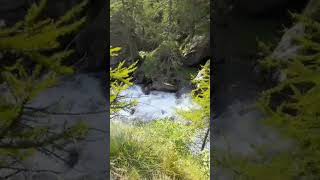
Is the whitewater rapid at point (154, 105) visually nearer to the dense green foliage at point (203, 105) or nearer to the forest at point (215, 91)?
the dense green foliage at point (203, 105)

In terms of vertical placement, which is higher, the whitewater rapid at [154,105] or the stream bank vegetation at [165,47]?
the stream bank vegetation at [165,47]

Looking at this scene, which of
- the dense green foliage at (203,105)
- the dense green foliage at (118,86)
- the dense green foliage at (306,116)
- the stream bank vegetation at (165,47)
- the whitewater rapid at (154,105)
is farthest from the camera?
the whitewater rapid at (154,105)

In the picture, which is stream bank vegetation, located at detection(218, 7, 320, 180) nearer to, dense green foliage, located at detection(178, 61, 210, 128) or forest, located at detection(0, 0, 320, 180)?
forest, located at detection(0, 0, 320, 180)

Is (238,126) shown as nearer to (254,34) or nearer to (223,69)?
(223,69)

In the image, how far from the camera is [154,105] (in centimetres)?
829

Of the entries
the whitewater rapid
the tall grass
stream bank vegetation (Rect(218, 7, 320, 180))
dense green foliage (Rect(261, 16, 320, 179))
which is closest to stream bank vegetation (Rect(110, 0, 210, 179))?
the whitewater rapid

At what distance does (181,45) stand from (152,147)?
3872 millimetres

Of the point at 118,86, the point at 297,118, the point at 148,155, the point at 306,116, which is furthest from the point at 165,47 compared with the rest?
the point at 306,116

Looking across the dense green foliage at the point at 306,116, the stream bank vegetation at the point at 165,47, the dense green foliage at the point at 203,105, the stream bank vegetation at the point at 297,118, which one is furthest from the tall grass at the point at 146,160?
the dense green foliage at the point at 306,116

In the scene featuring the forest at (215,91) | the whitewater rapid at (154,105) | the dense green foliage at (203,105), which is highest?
the forest at (215,91)

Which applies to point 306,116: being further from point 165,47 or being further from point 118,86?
point 165,47

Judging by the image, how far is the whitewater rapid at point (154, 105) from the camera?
314 inches

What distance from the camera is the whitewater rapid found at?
26.2ft

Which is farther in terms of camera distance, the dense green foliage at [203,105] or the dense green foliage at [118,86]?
the dense green foliage at [203,105]
